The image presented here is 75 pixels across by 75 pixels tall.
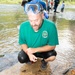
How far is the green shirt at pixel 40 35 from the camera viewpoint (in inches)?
150

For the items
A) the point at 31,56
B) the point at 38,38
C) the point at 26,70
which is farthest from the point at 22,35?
the point at 26,70

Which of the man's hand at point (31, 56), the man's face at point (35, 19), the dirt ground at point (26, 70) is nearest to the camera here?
the man's face at point (35, 19)

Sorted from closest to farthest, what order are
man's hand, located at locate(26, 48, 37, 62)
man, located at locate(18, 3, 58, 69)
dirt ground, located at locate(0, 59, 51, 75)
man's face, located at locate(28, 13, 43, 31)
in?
man's face, located at locate(28, 13, 43, 31) → man's hand, located at locate(26, 48, 37, 62) → man, located at locate(18, 3, 58, 69) → dirt ground, located at locate(0, 59, 51, 75)

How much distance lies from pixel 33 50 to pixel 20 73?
1.99 feet

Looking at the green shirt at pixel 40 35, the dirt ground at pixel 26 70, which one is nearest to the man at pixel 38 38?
the green shirt at pixel 40 35

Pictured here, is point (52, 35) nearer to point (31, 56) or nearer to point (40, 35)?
point (40, 35)

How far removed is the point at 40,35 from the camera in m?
Answer: 3.86

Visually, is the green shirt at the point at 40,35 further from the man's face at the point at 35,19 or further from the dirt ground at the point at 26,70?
the dirt ground at the point at 26,70

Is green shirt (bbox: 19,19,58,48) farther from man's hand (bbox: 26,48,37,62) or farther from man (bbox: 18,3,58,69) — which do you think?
man's hand (bbox: 26,48,37,62)

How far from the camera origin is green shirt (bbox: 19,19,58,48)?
3818mm

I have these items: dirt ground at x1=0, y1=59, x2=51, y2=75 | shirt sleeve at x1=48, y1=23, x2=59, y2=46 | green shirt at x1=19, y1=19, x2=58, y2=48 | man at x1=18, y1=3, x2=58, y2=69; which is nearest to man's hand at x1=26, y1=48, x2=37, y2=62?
man at x1=18, y1=3, x2=58, y2=69

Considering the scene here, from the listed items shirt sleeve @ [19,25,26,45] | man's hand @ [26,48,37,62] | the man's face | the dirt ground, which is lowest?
the dirt ground

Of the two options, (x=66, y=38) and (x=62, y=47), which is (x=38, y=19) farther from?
(x=66, y=38)

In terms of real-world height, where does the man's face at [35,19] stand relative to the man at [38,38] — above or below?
above
